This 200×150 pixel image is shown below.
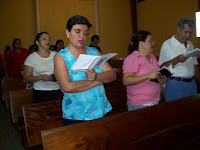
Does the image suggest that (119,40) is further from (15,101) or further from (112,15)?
(15,101)

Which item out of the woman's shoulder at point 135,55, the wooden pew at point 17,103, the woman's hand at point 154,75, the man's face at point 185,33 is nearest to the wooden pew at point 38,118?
the wooden pew at point 17,103

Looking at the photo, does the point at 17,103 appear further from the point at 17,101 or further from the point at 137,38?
the point at 137,38

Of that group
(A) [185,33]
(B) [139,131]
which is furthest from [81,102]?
(A) [185,33]

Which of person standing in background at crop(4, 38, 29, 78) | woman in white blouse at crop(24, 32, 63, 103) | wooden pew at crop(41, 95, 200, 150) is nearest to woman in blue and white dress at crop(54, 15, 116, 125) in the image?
wooden pew at crop(41, 95, 200, 150)

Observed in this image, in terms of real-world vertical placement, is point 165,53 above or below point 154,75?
above

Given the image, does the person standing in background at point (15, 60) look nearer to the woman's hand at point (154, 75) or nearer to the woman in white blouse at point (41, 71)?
the woman in white blouse at point (41, 71)

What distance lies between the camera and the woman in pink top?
6.88 feet

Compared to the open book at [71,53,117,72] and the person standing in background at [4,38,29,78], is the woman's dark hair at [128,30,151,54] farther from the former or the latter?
the person standing in background at [4,38,29,78]

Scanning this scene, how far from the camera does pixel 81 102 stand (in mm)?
1561

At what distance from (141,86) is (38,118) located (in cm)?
111

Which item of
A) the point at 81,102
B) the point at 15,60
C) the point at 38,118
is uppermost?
the point at 15,60

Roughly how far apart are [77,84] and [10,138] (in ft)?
8.42

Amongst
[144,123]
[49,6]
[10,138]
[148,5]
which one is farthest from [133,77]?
[148,5]

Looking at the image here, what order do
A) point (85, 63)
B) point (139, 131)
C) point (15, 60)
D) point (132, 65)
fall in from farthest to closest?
point (15, 60)
point (132, 65)
point (139, 131)
point (85, 63)
